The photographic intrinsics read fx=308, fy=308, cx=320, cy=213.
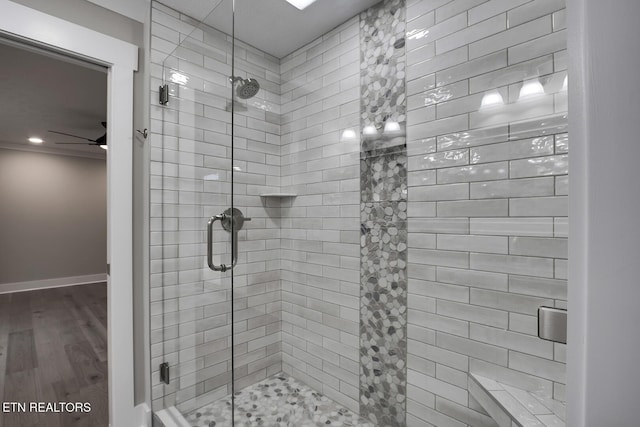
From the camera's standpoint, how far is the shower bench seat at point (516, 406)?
42.4 inches

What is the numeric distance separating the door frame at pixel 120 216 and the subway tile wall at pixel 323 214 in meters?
0.91

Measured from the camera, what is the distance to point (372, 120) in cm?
178

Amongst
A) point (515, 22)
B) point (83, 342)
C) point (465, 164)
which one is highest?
point (515, 22)

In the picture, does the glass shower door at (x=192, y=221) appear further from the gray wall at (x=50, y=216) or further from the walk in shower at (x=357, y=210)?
the gray wall at (x=50, y=216)

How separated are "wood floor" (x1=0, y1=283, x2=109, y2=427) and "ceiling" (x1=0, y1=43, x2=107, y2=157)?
2.18 metres

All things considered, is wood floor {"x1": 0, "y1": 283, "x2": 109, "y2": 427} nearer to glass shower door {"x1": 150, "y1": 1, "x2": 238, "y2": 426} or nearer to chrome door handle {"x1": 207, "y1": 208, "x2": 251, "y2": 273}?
glass shower door {"x1": 150, "y1": 1, "x2": 238, "y2": 426}

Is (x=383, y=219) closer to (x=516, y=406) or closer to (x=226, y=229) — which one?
(x=226, y=229)

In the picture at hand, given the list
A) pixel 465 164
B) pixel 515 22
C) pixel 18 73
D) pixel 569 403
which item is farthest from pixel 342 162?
pixel 18 73

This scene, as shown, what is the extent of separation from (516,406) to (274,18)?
229 cm

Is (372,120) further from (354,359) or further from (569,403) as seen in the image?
(569,403)

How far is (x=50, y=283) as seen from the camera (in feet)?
18.1

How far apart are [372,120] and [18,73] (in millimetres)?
3234

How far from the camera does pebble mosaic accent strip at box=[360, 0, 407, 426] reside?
165 cm

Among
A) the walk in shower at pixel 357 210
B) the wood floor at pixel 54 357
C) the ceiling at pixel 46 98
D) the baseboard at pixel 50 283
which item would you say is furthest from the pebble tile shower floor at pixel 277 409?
the baseboard at pixel 50 283
